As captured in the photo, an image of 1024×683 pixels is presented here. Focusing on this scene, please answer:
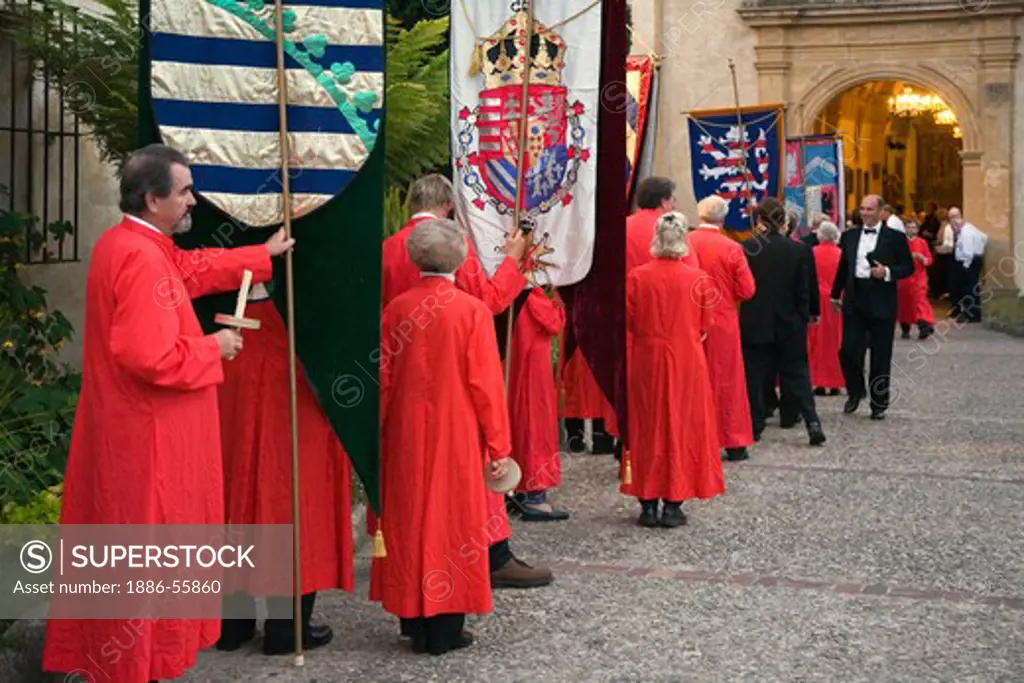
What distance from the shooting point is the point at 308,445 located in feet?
19.2

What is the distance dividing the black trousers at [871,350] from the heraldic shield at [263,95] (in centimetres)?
855

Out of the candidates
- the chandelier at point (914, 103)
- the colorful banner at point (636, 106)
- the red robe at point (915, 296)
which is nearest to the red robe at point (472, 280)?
the colorful banner at point (636, 106)

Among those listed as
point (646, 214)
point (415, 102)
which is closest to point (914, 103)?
point (646, 214)

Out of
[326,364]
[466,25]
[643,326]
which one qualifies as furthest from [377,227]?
[643,326]

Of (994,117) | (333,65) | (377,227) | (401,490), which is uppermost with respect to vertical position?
(994,117)

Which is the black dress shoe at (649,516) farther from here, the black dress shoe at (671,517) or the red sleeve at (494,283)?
the red sleeve at (494,283)

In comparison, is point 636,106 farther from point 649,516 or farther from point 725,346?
point 649,516

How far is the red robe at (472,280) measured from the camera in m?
6.75

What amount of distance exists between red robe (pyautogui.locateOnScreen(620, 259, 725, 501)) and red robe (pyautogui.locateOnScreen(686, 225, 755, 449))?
2.16 metres

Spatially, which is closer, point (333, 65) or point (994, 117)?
point (333, 65)

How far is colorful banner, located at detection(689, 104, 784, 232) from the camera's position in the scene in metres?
15.0

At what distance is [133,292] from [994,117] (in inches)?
968

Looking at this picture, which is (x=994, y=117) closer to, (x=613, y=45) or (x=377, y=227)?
(x=613, y=45)

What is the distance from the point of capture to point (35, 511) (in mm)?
6125
